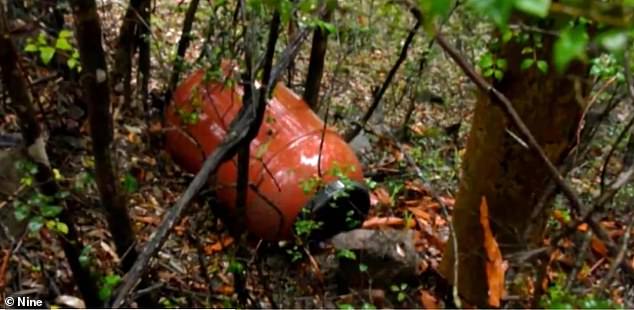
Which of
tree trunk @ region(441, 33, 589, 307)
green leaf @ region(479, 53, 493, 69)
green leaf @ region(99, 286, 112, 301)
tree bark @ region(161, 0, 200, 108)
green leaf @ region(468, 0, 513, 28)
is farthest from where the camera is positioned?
tree bark @ region(161, 0, 200, 108)

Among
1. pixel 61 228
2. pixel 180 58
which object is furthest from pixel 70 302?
pixel 180 58

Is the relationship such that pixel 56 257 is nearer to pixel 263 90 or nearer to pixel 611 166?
pixel 263 90

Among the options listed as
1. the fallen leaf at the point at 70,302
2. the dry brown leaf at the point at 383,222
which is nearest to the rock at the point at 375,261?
the dry brown leaf at the point at 383,222

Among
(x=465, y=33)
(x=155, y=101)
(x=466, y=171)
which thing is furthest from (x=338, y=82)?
(x=466, y=171)

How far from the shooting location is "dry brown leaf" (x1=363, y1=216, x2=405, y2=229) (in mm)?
4930

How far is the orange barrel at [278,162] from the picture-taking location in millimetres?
4496

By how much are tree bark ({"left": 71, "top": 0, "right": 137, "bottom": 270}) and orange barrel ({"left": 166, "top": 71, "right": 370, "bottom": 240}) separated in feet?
3.51

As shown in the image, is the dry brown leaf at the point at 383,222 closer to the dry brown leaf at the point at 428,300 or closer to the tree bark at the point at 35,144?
the dry brown leaf at the point at 428,300

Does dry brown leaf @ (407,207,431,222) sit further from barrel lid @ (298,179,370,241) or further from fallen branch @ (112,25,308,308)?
fallen branch @ (112,25,308,308)

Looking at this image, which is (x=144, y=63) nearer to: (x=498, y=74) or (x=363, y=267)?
(x=363, y=267)

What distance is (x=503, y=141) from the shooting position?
3.56 metres

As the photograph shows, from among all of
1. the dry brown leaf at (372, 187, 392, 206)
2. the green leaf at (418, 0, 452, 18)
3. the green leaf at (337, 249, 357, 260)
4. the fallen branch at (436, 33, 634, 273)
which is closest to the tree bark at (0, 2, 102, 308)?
the fallen branch at (436, 33, 634, 273)

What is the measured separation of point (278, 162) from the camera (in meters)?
4.64

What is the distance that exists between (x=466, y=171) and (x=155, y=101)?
2720mm
